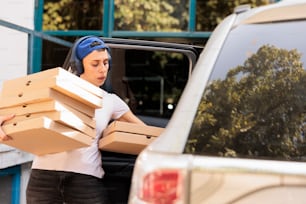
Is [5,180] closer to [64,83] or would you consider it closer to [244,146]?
[64,83]

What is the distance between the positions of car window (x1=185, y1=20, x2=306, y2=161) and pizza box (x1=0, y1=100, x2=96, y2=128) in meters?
1.02

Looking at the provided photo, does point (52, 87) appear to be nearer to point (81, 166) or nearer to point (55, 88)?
point (55, 88)

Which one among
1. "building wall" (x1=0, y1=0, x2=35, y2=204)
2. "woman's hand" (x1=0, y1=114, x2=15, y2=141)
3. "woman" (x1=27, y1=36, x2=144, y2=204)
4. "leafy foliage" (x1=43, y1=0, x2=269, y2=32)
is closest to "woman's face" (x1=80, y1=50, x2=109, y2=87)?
"woman" (x1=27, y1=36, x2=144, y2=204)

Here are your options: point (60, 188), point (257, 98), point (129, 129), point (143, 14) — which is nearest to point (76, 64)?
point (129, 129)

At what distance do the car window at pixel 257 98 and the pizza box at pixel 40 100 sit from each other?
104cm

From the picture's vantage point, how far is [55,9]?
10258 millimetres

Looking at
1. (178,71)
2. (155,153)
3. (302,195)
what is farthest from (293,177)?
(178,71)

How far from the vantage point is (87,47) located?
3385mm

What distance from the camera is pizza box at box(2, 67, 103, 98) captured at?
2.90 meters

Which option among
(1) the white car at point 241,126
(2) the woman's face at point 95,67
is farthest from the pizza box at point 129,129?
(1) the white car at point 241,126

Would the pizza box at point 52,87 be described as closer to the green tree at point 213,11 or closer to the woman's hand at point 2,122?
the woman's hand at point 2,122

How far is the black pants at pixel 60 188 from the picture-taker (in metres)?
3.23

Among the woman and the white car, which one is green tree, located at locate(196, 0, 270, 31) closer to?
the woman

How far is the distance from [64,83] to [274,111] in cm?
121
